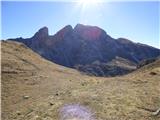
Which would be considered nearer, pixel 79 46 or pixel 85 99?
pixel 85 99

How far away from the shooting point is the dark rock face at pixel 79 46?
15075cm

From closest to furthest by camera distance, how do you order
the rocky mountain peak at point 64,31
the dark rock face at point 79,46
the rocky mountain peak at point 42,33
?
the rocky mountain peak at point 42,33 < the dark rock face at point 79,46 < the rocky mountain peak at point 64,31

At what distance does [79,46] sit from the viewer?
16312 centimetres

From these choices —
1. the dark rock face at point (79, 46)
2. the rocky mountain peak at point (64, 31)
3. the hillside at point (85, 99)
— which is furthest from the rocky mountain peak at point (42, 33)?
the hillside at point (85, 99)

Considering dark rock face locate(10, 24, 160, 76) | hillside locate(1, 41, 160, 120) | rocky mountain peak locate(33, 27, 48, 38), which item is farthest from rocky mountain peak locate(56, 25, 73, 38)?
hillside locate(1, 41, 160, 120)

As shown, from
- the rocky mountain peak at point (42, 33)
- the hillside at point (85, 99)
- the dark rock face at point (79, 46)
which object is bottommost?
the hillside at point (85, 99)

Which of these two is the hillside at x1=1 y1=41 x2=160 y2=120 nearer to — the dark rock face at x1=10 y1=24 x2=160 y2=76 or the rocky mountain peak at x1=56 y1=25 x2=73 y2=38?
the dark rock face at x1=10 y1=24 x2=160 y2=76

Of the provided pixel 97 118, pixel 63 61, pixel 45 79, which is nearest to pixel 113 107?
pixel 97 118

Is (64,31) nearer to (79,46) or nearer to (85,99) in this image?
(79,46)

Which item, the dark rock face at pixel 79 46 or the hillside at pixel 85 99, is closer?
the hillside at pixel 85 99

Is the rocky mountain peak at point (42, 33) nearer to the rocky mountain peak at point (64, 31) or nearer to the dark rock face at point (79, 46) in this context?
the dark rock face at point (79, 46)

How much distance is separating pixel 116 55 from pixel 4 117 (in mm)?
153390

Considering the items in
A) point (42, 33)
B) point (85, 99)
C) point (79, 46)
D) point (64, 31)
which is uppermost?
point (64, 31)

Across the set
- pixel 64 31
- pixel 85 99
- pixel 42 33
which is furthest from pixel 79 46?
pixel 85 99
